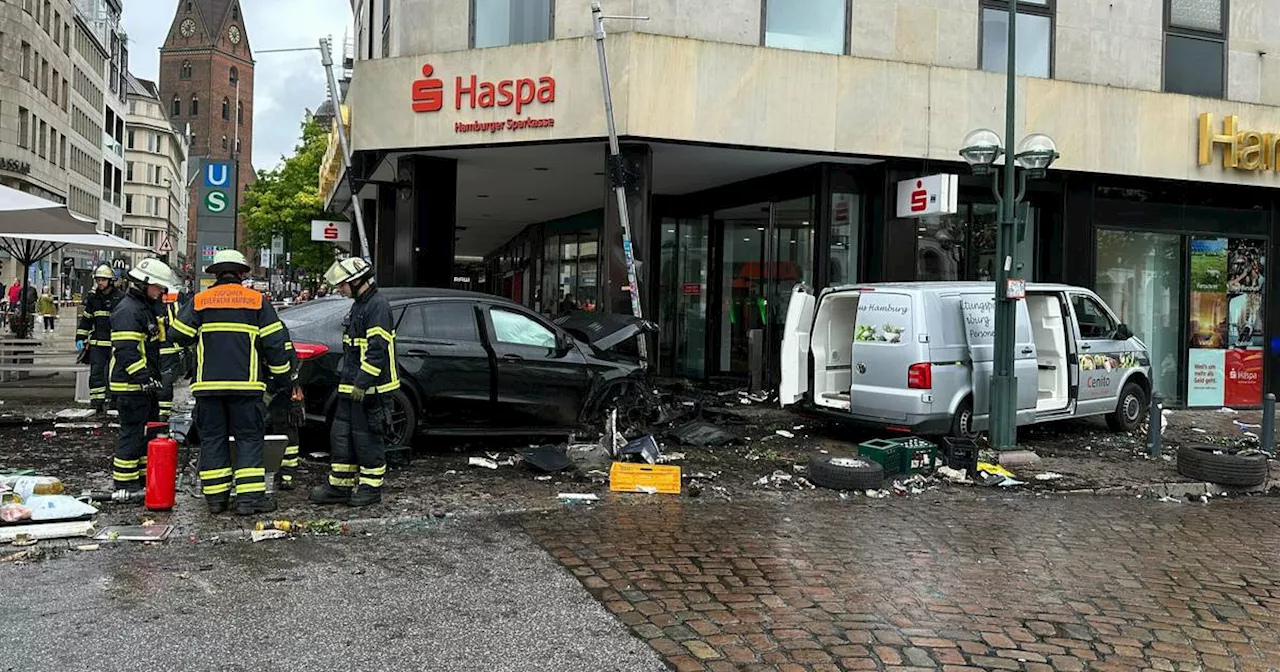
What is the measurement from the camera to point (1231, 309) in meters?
16.2

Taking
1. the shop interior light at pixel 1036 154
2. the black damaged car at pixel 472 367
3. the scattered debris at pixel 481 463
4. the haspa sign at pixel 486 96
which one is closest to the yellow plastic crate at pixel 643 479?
the scattered debris at pixel 481 463

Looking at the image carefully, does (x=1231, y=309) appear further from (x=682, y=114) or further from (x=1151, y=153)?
(x=682, y=114)

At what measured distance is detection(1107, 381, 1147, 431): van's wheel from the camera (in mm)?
12148

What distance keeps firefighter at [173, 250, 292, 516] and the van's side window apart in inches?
357

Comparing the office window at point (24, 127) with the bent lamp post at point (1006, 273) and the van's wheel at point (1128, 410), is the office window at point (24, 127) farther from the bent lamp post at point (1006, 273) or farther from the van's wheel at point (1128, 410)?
Answer: the van's wheel at point (1128, 410)

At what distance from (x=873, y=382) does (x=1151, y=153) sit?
7.67 meters

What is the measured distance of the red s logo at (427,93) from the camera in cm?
1340

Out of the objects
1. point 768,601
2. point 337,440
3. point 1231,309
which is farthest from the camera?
point 1231,309

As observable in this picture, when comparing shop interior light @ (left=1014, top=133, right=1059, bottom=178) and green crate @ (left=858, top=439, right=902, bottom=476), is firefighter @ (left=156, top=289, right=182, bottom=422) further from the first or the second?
shop interior light @ (left=1014, top=133, right=1059, bottom=178)

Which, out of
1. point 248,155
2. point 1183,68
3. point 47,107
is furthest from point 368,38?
point 248,155

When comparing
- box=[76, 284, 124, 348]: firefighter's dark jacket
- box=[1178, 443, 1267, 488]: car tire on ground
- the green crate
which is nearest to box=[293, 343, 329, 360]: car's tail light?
box=[76, 284, 124, 348]: firefighter's dark jacket

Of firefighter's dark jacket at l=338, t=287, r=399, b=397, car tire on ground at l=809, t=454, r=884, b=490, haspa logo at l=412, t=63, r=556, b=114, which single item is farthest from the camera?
haspa logo at l=412, t=63, r=556, b=114

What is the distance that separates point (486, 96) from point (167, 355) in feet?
23.3

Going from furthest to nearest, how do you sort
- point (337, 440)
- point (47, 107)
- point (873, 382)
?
point (47, 107), point (873, 382), point (337, 440)
